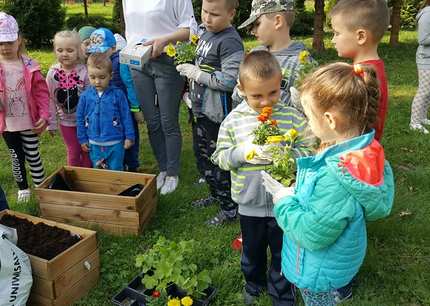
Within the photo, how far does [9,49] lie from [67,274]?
228 cm

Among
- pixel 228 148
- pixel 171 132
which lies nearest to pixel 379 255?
pixel 228 148

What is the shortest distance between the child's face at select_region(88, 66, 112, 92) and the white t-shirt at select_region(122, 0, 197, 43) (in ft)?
1.45

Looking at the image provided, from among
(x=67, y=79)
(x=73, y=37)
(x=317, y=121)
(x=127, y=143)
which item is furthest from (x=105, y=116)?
(x=317, y=121)

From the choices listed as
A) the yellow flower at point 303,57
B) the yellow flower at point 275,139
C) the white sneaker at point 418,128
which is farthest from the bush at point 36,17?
the yellow flower at point 275,139

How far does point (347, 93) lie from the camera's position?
1.91 metres

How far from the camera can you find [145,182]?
4.21m

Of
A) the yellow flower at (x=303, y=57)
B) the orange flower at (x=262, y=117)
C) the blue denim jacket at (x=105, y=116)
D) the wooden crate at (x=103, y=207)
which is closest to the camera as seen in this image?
the orange flower at (x=262, y=117)

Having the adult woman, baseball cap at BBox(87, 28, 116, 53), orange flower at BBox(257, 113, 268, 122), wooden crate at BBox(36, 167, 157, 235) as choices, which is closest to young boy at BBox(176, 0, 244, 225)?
the adult woman

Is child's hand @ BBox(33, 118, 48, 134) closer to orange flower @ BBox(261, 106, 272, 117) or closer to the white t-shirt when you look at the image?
the white t-shirt

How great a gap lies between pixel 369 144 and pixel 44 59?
12.4m

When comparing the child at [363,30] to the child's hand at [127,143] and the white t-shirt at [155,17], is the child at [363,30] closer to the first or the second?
the white t-shirt at [155,17]

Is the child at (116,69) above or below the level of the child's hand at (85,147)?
above

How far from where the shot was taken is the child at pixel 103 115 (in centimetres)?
426

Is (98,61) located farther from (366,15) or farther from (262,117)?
(366,15)
